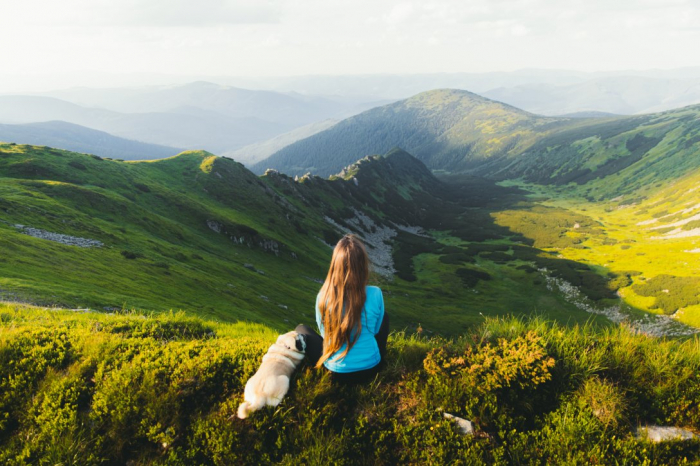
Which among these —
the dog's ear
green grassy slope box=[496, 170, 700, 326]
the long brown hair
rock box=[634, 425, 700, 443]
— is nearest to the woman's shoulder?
the long brown hair

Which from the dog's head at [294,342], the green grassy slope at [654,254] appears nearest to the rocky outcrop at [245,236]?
the dog's head at [294,342]

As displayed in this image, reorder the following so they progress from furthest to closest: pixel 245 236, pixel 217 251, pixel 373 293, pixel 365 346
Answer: pixel 245 236 < pixel 217 251 < pixel 373 293 < pixel 365 346

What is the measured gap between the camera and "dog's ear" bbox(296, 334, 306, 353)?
761cm

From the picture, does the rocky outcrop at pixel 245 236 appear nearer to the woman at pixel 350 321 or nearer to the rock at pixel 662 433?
the woman at pixel 350 321

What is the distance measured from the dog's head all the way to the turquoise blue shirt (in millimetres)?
655

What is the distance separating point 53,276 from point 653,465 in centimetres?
3281

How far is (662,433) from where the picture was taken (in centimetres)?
641

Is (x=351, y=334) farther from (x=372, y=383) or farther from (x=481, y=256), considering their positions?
(x=481, y=256)

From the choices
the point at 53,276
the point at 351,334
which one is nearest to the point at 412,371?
the point at 351,334

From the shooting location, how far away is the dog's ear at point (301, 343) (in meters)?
7.61

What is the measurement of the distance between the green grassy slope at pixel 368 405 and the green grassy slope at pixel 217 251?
77.4 inches

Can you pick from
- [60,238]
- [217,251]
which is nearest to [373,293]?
[60,238]

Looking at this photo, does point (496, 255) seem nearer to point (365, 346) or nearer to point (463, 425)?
point (463, 425)

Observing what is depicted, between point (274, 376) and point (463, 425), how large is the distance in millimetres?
4091
